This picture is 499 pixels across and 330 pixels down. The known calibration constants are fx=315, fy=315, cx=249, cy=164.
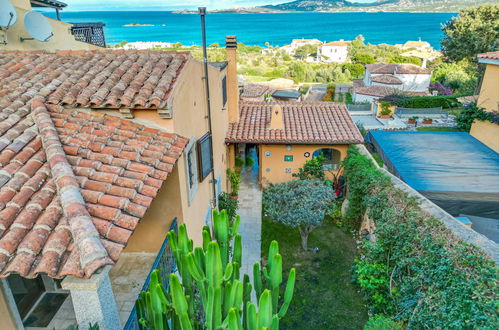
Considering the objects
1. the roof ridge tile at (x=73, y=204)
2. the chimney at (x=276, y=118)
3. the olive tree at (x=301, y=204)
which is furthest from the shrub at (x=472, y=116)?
the roof ridge tile at (x=73, y=204)

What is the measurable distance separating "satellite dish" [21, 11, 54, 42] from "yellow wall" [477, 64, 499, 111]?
71.9 ft

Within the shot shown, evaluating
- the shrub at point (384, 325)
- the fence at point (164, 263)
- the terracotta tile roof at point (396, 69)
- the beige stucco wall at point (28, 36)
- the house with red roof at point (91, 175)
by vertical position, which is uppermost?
the beige stucco wall at point (28, 36)

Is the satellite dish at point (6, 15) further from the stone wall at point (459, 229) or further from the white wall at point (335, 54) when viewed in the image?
the white wall at point (335, 54)

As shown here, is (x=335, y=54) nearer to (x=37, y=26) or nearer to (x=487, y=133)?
(x=487, y=133)

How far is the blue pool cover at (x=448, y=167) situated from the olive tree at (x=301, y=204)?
3575mm

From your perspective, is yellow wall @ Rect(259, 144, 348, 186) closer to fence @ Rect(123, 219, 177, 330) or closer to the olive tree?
the olive tree

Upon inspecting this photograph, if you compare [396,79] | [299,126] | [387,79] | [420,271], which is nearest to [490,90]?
[299,126]

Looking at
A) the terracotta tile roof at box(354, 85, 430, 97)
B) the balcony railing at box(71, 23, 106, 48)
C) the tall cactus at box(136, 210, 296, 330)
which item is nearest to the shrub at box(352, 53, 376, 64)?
the terracotta tile roof at box(354, 85, 430, 97)

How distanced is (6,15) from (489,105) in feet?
76.8

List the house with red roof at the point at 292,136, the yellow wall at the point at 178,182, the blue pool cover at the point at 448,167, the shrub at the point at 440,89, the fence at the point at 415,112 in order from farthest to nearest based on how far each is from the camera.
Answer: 1. the shrub at the point at 440,89
2. the fence at the point at 415,112
3. the house with red roof at the point at 292,136
4. the blue pool cover at the point at 448,167
5. the yellow wall at the point at 178,182

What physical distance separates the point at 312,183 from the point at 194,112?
315 inches

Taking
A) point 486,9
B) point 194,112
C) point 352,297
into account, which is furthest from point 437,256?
point 486,9

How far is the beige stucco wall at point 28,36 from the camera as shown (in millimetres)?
13820

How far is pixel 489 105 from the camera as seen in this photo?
57.1 ft
